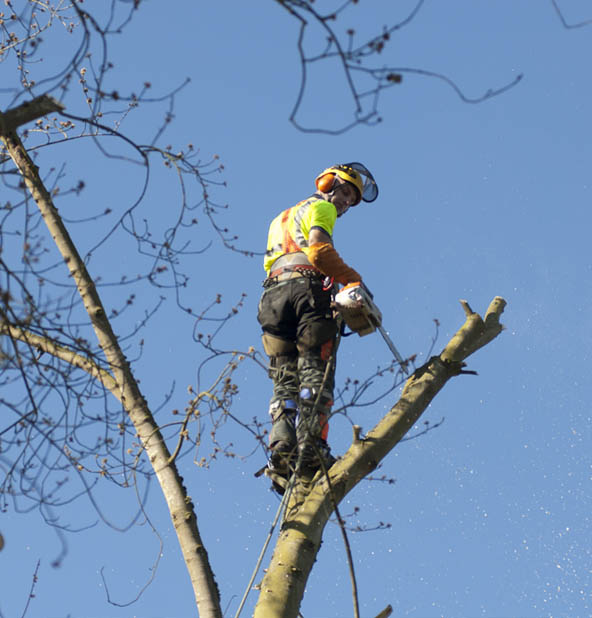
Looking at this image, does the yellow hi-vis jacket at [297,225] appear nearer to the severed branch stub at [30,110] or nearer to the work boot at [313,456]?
the work boot at [313,456]

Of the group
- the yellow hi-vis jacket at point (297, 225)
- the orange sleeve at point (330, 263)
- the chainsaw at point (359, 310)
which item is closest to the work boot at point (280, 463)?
the chainsaw at point (359, 310)

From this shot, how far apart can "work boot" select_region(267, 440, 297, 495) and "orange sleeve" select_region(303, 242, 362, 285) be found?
3.01 ft

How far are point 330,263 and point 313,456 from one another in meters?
1.03

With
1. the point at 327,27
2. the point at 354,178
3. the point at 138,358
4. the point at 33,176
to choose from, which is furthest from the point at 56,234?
the point at 327,27

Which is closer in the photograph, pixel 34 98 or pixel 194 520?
pixel 34 98

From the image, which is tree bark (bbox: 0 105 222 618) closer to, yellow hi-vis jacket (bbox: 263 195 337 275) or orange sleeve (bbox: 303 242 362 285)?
yellow hi-vis jacket (bbox: 263 195 337 275)

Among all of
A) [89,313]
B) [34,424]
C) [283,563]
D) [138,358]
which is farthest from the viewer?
[89,313]

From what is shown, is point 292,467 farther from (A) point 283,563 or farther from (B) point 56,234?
(B) point 56,234

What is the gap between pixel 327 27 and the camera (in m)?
3.37

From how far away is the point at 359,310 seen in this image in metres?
5.61

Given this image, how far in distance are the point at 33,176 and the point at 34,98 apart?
7.41 feet

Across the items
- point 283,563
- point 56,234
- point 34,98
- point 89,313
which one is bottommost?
point 283,563

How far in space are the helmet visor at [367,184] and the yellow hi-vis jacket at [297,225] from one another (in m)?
0.36

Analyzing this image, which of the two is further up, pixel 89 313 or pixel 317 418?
pixel 89 313
